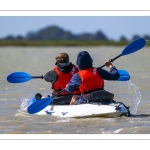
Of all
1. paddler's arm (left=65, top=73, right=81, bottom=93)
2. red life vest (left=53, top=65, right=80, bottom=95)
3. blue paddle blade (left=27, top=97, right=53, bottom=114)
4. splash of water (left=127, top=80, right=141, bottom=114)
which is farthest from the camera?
splash of water (left=127, top=80, right=141, bottom=114)

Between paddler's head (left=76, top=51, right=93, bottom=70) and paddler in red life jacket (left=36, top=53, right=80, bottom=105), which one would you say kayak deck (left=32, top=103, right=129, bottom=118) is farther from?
paddler's head (left=76, top=51, right=93, bottom=70)

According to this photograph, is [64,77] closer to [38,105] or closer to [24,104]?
[38,105]

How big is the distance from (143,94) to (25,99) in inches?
106

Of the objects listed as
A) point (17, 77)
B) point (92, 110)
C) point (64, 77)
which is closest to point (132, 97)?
point (17, 77)

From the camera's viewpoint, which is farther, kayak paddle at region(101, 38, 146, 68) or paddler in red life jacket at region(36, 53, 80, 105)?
kayak paddle at region(101, 38, 146, 68)

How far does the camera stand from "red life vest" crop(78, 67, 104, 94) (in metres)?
9.80

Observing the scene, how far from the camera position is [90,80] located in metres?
9.80

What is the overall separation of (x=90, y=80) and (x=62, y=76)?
730 millimetres

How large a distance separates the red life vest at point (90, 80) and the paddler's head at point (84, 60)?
69 millimetres

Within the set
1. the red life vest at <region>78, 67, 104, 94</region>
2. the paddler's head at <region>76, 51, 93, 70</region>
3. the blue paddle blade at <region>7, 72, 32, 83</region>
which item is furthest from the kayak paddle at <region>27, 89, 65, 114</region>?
the blue paddle blade at <region>7, 72, 32, 83</region>
